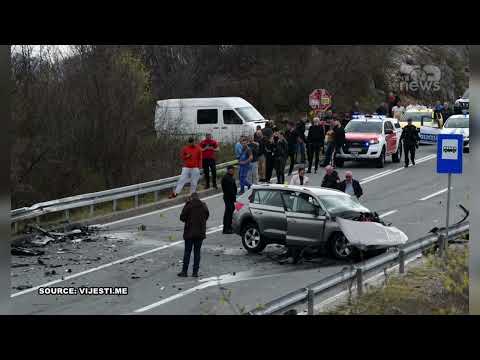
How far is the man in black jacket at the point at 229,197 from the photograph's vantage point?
68.8 ft

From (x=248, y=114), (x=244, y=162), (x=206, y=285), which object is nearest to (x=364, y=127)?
(x=248, y=114)

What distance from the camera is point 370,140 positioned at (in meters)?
31.2

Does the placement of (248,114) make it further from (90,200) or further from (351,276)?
(351,276)

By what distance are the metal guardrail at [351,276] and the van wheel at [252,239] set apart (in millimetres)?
3892

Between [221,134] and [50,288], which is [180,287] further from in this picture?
[221,134]

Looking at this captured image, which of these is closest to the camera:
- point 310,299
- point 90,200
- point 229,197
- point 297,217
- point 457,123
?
point 310,299

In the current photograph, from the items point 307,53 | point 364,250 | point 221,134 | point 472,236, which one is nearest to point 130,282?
point 364,250

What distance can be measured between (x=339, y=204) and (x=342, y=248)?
109 cm

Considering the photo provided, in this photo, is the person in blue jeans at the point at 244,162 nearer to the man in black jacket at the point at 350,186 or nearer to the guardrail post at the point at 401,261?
the man in black jacket at the point at 350,186

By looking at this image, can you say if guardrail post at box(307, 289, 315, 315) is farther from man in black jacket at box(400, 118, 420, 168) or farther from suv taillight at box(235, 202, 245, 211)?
man in black jacket at box(400, 118, 420, 168)

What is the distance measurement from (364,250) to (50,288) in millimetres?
6148

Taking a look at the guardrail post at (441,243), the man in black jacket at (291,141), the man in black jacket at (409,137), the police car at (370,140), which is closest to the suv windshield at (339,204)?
the guardrail post at (441,243)

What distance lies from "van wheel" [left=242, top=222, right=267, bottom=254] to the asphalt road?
0.18 meters

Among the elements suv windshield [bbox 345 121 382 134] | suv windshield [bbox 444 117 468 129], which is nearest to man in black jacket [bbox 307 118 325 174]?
suv windshield [bbox 345 121 382 134]
